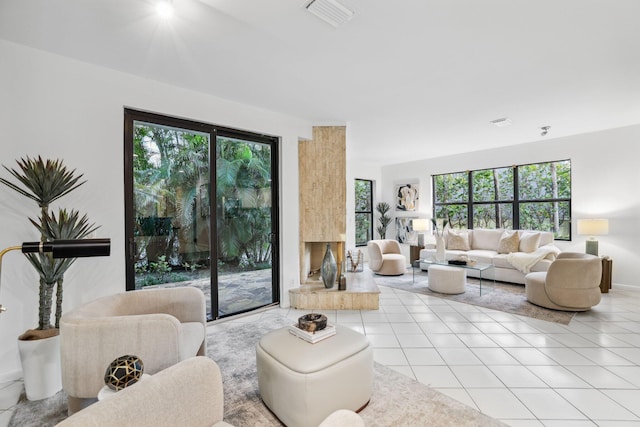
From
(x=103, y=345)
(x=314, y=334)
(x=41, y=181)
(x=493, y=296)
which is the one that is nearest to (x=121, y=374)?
(x=103, y=345)

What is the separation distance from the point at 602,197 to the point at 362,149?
424 centimetres

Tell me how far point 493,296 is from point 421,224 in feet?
8.38

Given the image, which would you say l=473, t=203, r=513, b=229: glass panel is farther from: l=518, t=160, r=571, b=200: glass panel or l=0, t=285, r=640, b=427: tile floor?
l=0, t=285, r=640, b=427: tile floor

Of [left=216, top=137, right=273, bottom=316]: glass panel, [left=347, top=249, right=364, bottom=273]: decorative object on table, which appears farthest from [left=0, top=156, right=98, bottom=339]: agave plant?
[left=347, top=249, right=364, bottom=273]: decorative object on table

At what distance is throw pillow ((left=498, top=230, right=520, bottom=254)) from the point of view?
535 cm

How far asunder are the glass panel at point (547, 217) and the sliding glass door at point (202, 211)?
17.0ft

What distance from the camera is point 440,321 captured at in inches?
135

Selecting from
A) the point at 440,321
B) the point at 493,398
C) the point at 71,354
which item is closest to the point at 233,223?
the point at 71,354

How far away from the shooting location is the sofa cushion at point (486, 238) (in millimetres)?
5781

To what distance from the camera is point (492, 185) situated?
245 inches

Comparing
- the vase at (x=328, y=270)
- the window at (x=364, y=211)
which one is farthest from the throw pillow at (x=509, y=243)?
the vase at (x=328, y=270)

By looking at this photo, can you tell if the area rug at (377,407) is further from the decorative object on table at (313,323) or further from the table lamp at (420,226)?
the table lamp at (420,226)

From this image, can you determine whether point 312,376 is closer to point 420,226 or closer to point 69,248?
point 69,248

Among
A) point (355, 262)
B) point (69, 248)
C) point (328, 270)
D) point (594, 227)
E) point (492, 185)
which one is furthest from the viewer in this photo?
→ point (492, 185)
